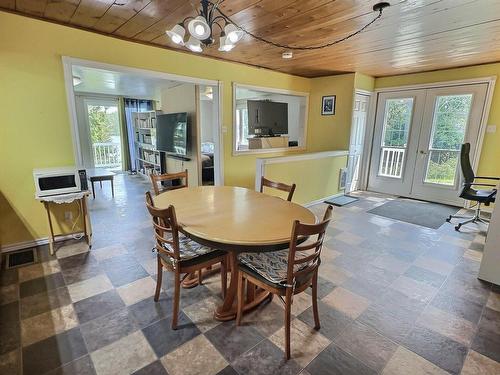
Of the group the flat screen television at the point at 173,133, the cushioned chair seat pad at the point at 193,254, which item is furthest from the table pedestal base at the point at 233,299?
the flat screen television at the point at 173,133

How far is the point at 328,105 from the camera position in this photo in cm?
529

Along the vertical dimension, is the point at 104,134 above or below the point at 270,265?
above

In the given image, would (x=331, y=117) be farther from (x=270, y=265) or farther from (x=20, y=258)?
(x=20, y=258)

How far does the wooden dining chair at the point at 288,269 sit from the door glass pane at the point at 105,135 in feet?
24.4

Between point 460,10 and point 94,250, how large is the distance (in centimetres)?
420

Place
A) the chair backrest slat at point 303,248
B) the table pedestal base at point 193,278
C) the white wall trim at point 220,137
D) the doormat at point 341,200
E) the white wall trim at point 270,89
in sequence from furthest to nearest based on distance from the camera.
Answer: the doormat at point 341,200 < the white wall trim at point 270,89 < the white wall trim at point 220,137 < the table pedestal base at point 193,278 < the chair backrest slat at point 303,248

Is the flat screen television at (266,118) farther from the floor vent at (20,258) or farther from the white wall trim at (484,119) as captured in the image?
the floor vent at (20,258)

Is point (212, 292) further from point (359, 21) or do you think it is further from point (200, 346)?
point (359, 21)

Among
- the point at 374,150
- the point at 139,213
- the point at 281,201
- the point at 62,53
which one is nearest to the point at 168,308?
the point at 281,201

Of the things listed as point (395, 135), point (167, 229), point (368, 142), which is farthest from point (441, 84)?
point (167, 229)

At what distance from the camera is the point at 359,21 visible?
96.9 inches

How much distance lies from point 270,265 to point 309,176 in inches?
117

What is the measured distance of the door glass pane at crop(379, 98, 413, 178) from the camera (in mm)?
5145

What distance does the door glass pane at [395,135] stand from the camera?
16.9ft
